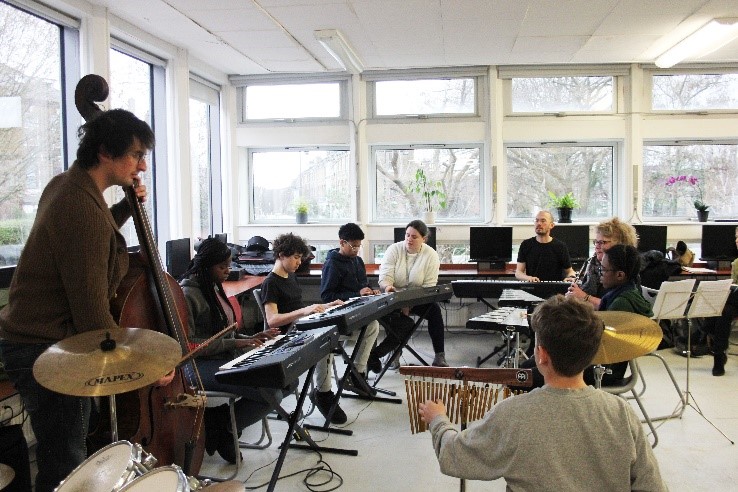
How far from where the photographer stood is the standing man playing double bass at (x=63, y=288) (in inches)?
71.4

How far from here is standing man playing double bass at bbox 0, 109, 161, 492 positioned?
1813 mm

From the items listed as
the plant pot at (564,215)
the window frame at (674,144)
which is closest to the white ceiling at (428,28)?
the window frame at (674,144)

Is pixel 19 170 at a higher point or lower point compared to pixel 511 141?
lower

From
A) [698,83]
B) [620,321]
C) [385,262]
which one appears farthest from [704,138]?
[620,321]

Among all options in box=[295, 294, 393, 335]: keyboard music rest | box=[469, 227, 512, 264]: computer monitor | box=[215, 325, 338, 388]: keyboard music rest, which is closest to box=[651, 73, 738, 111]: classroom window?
box=[469, 227, 512, 264]: computer monitor

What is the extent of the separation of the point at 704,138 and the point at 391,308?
15.0 ft

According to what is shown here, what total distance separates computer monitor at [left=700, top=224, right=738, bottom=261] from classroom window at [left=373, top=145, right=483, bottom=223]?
7.40ft

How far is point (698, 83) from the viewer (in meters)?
6.52

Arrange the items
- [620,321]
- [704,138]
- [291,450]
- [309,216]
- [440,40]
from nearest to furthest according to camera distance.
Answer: [620,321]
[291,450]
[440,40]
[704,138]
[309,216]

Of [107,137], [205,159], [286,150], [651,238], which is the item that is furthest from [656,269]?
[107,137]

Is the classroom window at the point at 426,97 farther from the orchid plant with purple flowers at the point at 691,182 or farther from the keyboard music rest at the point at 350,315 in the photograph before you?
the keyboard music rest at the point at 350,315

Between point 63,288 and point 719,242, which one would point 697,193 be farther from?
point 63,288

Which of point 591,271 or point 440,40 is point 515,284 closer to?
point 591,271

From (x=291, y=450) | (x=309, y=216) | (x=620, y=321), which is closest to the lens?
(x=620, y=321)
